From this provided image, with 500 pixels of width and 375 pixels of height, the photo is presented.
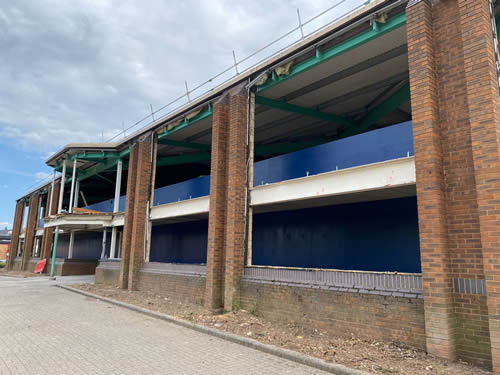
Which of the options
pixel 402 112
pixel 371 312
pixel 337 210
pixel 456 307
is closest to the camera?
pixel 456 307

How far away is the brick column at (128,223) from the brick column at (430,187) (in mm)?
14065

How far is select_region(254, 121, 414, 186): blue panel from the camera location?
8.66 metres

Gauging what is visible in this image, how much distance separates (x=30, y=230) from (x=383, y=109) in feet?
113

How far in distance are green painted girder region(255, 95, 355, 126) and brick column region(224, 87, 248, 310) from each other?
101cm

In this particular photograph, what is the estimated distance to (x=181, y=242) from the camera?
21312 mm

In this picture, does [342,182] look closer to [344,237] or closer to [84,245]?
[344,237]

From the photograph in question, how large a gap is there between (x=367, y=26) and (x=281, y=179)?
5038mm

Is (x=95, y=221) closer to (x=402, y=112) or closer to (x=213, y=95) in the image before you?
(x=213, y=95)

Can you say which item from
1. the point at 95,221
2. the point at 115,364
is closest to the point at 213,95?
the point at 115,364

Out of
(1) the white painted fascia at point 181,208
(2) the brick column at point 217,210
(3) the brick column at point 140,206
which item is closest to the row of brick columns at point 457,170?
(2) the brick column at point 217,210

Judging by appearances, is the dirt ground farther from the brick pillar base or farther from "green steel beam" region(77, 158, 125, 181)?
"green steel beam" region(77, 158, 125, 181)

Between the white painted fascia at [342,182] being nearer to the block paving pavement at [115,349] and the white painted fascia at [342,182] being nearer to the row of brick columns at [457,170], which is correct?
the row of brick columns at [457,170]

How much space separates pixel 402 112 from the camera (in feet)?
49.9

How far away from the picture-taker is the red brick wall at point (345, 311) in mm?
6918
